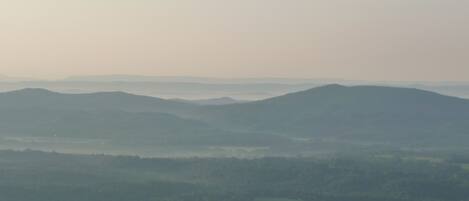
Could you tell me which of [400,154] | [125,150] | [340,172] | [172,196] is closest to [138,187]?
[172,196]

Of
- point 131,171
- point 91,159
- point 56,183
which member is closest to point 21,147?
point 91,159

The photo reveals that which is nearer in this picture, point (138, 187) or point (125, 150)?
point (138, 187)

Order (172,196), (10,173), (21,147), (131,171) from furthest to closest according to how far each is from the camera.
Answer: (21,147) → (131,171) → (10,173) → (172,196)

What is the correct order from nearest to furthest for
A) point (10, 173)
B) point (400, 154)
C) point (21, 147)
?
point (10, 173), point (400, 154), point (21, 147)

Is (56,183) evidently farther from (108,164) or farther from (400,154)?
(400,154)

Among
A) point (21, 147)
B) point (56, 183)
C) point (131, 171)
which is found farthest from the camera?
point (21, 147)

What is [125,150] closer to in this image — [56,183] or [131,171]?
[131,171]
